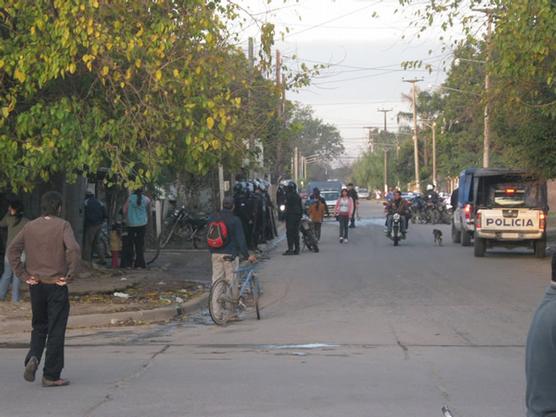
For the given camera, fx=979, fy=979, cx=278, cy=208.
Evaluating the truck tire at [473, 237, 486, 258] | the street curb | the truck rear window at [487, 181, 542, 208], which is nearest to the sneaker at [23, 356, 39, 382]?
the street curb

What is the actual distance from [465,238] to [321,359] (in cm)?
2056

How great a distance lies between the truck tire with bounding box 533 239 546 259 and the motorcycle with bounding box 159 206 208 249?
934 centimetres

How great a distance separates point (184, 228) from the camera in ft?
98.6

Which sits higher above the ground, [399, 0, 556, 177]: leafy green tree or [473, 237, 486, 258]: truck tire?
[399, 0, 556, 177]: leafy green tree

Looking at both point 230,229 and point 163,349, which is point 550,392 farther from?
point 230,229

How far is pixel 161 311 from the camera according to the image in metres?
14.7

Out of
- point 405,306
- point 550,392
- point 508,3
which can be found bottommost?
point 405,306

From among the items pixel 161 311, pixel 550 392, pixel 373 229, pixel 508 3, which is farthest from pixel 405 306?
pixel 373 229

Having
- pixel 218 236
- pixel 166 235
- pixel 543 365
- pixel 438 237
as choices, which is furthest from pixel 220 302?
pixel 438 237

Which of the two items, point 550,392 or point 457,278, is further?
point 457,278

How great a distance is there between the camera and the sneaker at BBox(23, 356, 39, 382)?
909cm

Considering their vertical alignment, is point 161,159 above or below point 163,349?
above

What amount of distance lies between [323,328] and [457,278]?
7.52 metres

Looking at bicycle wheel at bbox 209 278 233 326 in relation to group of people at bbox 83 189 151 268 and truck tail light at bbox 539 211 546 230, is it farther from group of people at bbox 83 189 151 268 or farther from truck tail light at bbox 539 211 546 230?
truck tail light at bbox 539 211 546 230
